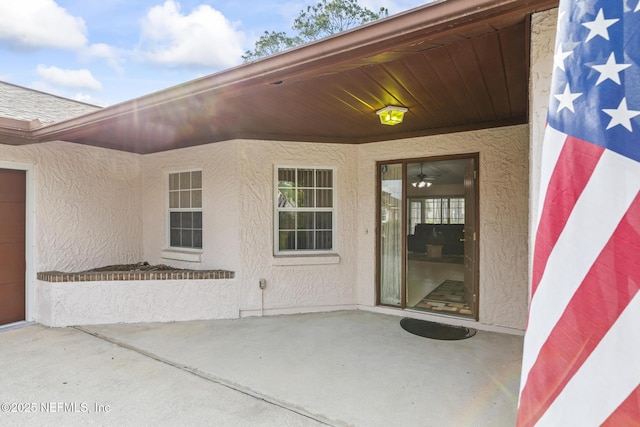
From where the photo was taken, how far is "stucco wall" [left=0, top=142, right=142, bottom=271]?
5406 mm

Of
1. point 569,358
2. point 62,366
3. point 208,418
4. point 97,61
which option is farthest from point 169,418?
point 97,61

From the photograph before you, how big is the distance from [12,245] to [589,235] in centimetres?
676

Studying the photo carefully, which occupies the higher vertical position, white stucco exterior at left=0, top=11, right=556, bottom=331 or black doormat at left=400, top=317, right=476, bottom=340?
white stucco exterior at left=0, top=11, right=556, bottom=331

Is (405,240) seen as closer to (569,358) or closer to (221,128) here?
(221,128)

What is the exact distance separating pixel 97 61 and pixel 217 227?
14.7m

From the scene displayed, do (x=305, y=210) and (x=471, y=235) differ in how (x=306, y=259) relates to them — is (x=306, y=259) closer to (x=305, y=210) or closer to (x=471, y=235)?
(x=305, y=210)

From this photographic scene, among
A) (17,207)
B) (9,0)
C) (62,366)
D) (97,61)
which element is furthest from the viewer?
(97,61)

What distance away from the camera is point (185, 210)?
6.40 metres

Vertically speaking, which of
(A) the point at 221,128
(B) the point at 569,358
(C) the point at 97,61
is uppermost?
(C) the point at 97,61

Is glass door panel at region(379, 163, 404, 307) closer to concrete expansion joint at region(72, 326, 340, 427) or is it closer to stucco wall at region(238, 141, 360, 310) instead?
stucco wall at region(238, 141, 360, 310)

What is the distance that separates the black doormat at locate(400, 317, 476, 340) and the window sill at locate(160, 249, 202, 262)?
11.6 ft

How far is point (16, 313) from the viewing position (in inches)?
207

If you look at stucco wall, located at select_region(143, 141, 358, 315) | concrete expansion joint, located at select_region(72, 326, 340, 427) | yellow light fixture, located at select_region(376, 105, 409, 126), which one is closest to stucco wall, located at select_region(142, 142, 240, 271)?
stucco wall, located at select_region(143, 141, 358, 315)

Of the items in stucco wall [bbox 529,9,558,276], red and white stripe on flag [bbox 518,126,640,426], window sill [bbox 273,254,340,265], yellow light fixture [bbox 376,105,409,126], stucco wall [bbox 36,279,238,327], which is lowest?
stucco wall [bbox 36,279,238,327]
